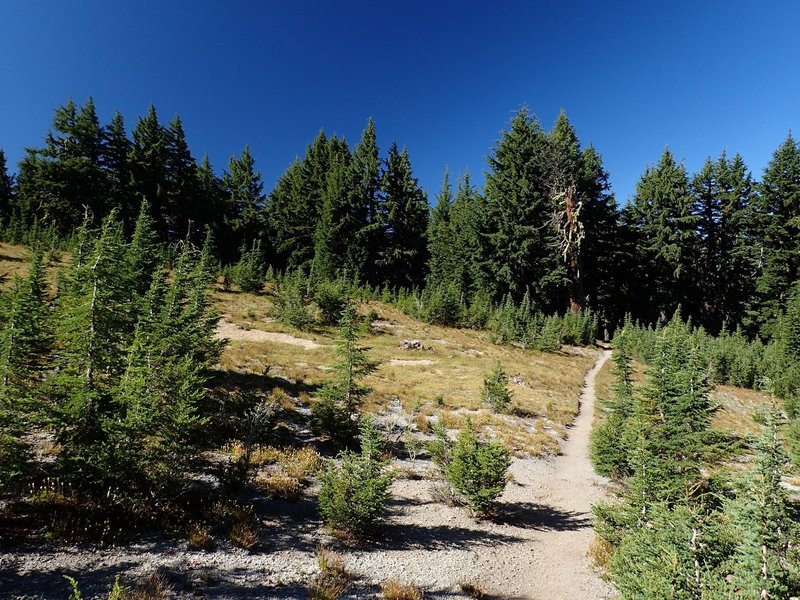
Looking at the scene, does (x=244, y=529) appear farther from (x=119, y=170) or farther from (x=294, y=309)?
(x=119, y=170)

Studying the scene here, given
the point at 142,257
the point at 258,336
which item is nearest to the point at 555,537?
the point at 142,257

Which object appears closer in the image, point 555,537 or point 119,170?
point 555,537

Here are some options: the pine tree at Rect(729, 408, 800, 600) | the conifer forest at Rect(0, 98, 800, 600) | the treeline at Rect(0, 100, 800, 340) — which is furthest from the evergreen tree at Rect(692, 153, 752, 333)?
the pine tree at Rect(729, 408, 800, 600)

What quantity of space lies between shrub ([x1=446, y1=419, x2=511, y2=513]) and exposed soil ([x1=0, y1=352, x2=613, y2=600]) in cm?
67

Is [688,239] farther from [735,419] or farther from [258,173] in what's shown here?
[258,173]

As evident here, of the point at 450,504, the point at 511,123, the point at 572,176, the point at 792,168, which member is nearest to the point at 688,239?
the point at 792,168

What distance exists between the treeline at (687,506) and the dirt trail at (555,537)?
0.75 m

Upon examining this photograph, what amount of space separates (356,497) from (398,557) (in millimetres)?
1554

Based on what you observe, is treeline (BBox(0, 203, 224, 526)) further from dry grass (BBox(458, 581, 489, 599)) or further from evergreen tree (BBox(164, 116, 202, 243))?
evergreen tree (BBox(164, 116, 202, 243))

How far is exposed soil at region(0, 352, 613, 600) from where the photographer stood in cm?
658

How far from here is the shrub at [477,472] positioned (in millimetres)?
10367

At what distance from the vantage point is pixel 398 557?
8586 millimetres

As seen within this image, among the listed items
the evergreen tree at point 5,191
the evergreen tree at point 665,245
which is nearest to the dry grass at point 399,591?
the evergreen tree at point 665,245

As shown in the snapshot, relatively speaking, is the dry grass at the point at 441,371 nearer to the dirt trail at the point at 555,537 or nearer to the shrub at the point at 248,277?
the dirt trail at the point at 555,537
